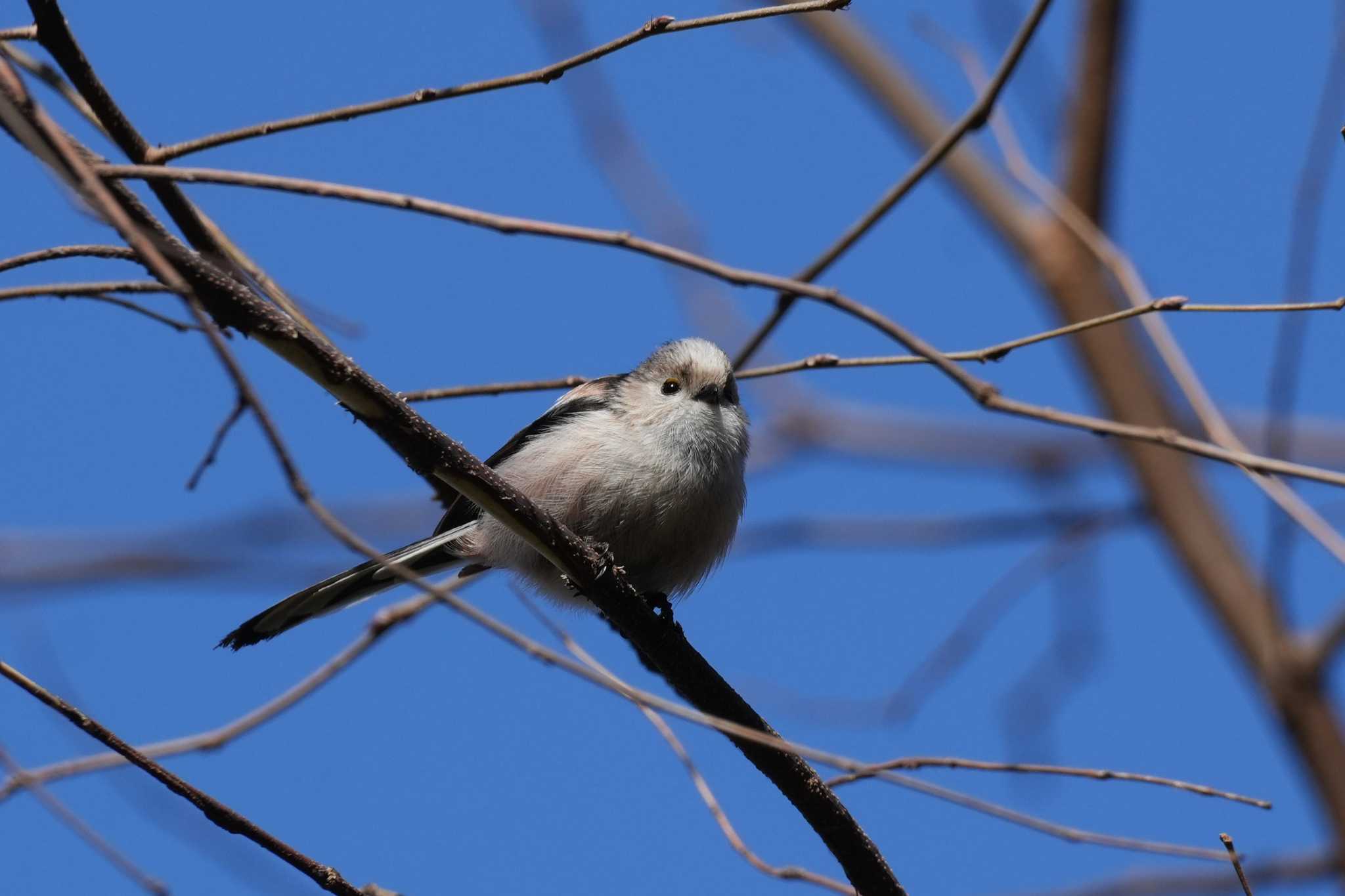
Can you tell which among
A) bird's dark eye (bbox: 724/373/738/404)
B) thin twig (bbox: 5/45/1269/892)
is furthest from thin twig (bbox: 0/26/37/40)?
bird's dark eye (bbox: 724/373/738/404)

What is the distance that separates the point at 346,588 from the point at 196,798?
164 centimetres

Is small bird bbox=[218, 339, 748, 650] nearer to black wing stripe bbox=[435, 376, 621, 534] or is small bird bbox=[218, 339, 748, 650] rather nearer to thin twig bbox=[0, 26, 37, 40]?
black wing stripe bbox=[435, 376, 621, 534]

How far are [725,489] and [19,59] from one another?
214 cm

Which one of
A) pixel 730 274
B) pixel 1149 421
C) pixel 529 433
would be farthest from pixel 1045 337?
pixel 1149 421

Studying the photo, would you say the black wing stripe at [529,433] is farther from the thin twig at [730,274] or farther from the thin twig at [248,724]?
the thin twig at [730,274]

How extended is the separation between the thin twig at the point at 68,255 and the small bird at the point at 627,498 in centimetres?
122

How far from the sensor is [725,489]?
13.0 feet

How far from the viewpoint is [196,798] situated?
215 cm

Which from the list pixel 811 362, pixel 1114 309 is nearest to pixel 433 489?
pixel 811 362

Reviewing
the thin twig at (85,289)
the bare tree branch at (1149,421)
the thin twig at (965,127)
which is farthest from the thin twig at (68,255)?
the bare tree branch at (1149,421)

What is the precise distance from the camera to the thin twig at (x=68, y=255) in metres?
2.42

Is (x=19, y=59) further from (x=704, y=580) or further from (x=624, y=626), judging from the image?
(x=704, y=580)

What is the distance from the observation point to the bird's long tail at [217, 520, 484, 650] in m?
3.46

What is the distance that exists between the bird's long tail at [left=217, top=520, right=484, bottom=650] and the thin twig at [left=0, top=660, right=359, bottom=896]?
101 cm
